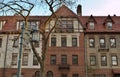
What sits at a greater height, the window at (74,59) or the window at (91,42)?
the window at (91,42)

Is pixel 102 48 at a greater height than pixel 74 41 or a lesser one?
lesser

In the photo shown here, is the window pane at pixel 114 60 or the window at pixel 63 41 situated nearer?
the window pane at pixel 114 60

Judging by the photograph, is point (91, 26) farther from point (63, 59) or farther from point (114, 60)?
point (63, 59)

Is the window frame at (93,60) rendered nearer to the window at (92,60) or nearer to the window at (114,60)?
the window at (92,60)

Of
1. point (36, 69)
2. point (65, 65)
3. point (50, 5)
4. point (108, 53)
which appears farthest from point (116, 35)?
point (50, 5)

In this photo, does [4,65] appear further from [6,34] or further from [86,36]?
[86,36]

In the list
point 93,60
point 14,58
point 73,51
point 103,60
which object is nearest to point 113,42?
point 103,60

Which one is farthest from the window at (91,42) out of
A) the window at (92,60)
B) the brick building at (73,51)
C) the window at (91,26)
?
the window at (91,26)

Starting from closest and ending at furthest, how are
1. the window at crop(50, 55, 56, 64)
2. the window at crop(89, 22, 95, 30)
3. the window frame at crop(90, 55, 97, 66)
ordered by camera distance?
the window frame at crop(90, 55, 97, 66), the window at crop(50, 55, 56, 64), the window at crop(89, 22, 95, 30)

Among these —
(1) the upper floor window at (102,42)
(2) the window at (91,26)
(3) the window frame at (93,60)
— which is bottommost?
(3) the window frame at (93,60)

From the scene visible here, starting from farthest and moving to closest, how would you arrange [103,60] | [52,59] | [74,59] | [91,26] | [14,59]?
[91,26]
[14,59]
[52,59]
[74,59]
[103,60]

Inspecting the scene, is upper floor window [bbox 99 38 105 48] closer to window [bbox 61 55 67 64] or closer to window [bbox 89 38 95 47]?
window [bbox 89 38 95 47]

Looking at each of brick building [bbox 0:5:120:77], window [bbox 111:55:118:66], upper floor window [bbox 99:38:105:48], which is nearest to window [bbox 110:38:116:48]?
brick building [bbox 0:5:120:77]

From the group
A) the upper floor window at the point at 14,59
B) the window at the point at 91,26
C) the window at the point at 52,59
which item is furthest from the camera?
the window at the point at 91,26
